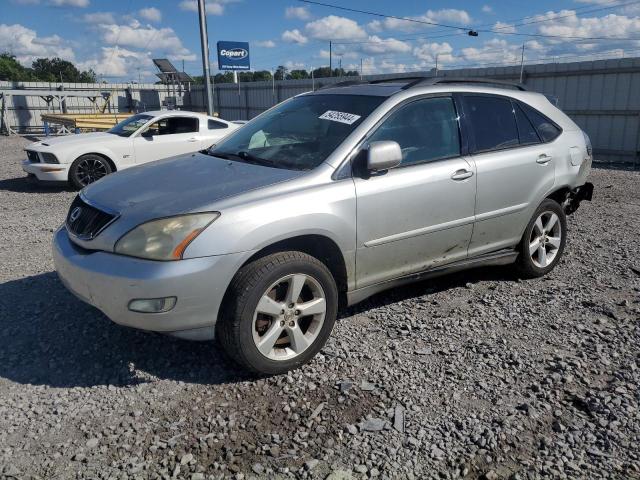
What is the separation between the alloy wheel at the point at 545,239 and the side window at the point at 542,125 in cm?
68

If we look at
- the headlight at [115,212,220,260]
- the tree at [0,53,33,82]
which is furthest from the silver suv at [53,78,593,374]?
the tree at [0,53,33,82]

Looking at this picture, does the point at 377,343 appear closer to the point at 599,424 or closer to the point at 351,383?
the point at 351,383

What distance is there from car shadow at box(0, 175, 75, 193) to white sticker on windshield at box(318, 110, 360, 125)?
7533 millimetres

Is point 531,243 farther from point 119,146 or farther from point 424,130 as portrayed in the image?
Answer: point 119,146

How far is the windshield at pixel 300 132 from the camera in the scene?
Answer: 12.2 feet

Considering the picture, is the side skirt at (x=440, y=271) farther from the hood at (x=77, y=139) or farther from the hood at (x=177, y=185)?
the hood at (x=77, y=139)

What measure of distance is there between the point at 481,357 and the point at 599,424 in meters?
0.84

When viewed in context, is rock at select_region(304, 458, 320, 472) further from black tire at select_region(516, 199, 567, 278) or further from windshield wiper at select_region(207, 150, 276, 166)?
black tire at select_region(516, 199, 567, 278)

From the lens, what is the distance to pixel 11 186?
10.7m

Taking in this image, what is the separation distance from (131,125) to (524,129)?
806 centimetres

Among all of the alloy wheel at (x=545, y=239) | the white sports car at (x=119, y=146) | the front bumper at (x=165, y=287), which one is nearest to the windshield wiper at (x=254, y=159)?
the front bumper at (x=165, y=287)

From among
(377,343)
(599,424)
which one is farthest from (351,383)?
(599,424)

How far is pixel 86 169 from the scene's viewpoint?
32.6 feet

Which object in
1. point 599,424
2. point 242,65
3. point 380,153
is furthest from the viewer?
point 242,65
